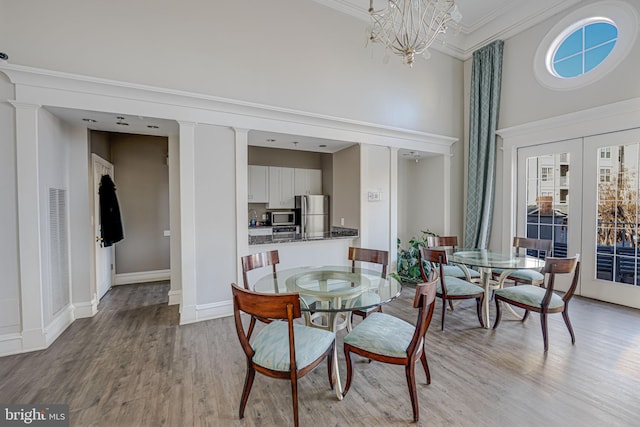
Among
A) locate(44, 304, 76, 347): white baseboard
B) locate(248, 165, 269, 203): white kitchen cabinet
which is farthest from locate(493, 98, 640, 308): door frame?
locate(44, 304, 76, 347): white baseboard

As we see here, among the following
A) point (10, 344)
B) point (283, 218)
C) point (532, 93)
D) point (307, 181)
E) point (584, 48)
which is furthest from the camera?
point (307, 181)

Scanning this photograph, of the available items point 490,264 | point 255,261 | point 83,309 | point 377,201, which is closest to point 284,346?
point 255,261

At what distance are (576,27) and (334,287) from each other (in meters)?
5.30

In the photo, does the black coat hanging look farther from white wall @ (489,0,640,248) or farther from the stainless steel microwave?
white wall @ (489,0,640,248)

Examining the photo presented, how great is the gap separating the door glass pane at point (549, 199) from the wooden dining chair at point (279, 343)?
435cm

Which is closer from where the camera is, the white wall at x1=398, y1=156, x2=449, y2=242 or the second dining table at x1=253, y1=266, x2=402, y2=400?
the second dining table at x1=253, y1=266, x2=402, y2=400

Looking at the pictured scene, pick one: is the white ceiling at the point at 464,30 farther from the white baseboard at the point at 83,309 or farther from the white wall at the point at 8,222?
the white baseboard at the point at 83,309

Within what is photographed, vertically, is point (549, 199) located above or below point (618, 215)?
above

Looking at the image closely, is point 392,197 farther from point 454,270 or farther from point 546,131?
point 546,131

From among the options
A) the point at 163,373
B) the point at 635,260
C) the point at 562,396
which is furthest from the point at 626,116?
the point at 163,373

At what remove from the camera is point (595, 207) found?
157 inches

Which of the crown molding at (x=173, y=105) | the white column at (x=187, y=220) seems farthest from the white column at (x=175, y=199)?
the crown molding at (x=173, y=105)

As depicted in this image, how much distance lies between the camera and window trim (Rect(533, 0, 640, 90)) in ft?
11.9

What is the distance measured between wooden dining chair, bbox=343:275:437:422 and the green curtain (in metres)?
3.80
